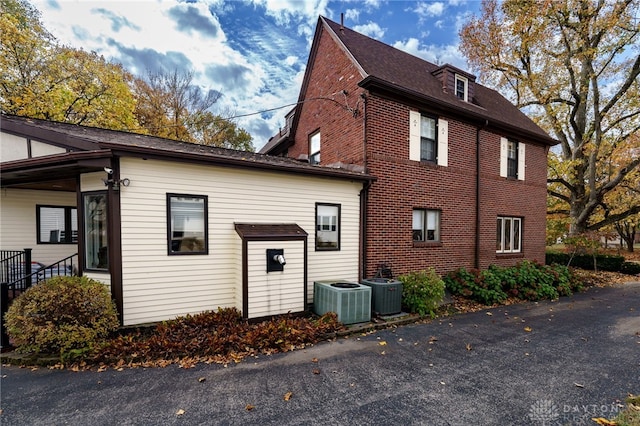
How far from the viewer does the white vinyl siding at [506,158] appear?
1124 centimetres

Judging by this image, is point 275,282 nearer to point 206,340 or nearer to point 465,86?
point 206,340

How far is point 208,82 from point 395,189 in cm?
1852

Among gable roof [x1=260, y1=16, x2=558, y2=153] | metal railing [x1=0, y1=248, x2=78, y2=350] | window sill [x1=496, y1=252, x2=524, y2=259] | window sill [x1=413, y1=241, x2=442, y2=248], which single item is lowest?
window sill [x1=496, y1=252, x2=524, y2=259]

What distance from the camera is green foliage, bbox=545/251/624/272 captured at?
15352mm

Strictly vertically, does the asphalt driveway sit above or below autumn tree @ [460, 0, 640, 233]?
below

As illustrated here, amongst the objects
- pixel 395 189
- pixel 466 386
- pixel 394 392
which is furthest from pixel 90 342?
pixel 395 189

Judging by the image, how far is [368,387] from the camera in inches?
155

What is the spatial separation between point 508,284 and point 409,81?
749 centimetres

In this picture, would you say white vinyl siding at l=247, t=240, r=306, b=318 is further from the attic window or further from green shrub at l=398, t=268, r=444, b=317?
the attic window

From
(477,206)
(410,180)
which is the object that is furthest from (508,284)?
(410,180)

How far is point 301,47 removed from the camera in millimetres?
14180

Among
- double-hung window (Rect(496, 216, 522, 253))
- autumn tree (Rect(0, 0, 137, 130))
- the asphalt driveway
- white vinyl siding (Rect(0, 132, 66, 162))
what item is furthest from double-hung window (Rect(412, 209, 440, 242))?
autumn tree (Rect(0, 0, 137, 130))

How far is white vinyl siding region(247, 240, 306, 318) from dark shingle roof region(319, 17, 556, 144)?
5285 mm

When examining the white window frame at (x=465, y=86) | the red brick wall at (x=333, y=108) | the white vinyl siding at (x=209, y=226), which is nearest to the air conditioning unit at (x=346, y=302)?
the white vinyl siding at (x=209, y=226)
